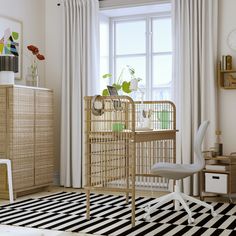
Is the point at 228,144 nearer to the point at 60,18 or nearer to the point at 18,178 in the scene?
the point at 18,178

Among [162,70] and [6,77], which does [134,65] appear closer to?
[162,70]

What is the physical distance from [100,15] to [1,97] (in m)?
1.83

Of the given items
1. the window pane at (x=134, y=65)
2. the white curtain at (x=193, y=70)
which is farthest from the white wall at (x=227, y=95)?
the window pane at (x=134, y=65)

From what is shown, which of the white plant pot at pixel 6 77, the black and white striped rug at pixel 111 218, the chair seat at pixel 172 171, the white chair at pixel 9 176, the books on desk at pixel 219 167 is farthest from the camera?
the white plant pot at pixel 6 77

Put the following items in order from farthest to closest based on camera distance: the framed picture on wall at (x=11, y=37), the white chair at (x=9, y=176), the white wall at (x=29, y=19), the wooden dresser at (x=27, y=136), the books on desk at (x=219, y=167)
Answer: the white wall at (x=29, y=19) < the framed picture on wall at (x=11, y=37) < the wooden dresser at (x=27, y=136) < the books on desk at (x=219, y=167) < the white chair at (x=9, y=176)

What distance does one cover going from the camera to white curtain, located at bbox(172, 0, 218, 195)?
5250mm

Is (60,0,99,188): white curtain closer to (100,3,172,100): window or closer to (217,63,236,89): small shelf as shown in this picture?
(100,3,172,100): window

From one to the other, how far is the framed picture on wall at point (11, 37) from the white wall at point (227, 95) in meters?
2.49

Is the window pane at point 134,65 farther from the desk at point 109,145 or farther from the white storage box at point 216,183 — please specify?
the white storage box at point 216,183

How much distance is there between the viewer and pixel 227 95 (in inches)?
208

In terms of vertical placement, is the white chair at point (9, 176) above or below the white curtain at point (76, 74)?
below

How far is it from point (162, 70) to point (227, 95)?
1.08 m

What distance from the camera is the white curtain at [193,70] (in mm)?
5250

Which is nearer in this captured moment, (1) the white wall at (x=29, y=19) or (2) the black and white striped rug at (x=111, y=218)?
(2) the black and white striped rug at (x=111, y=218)
